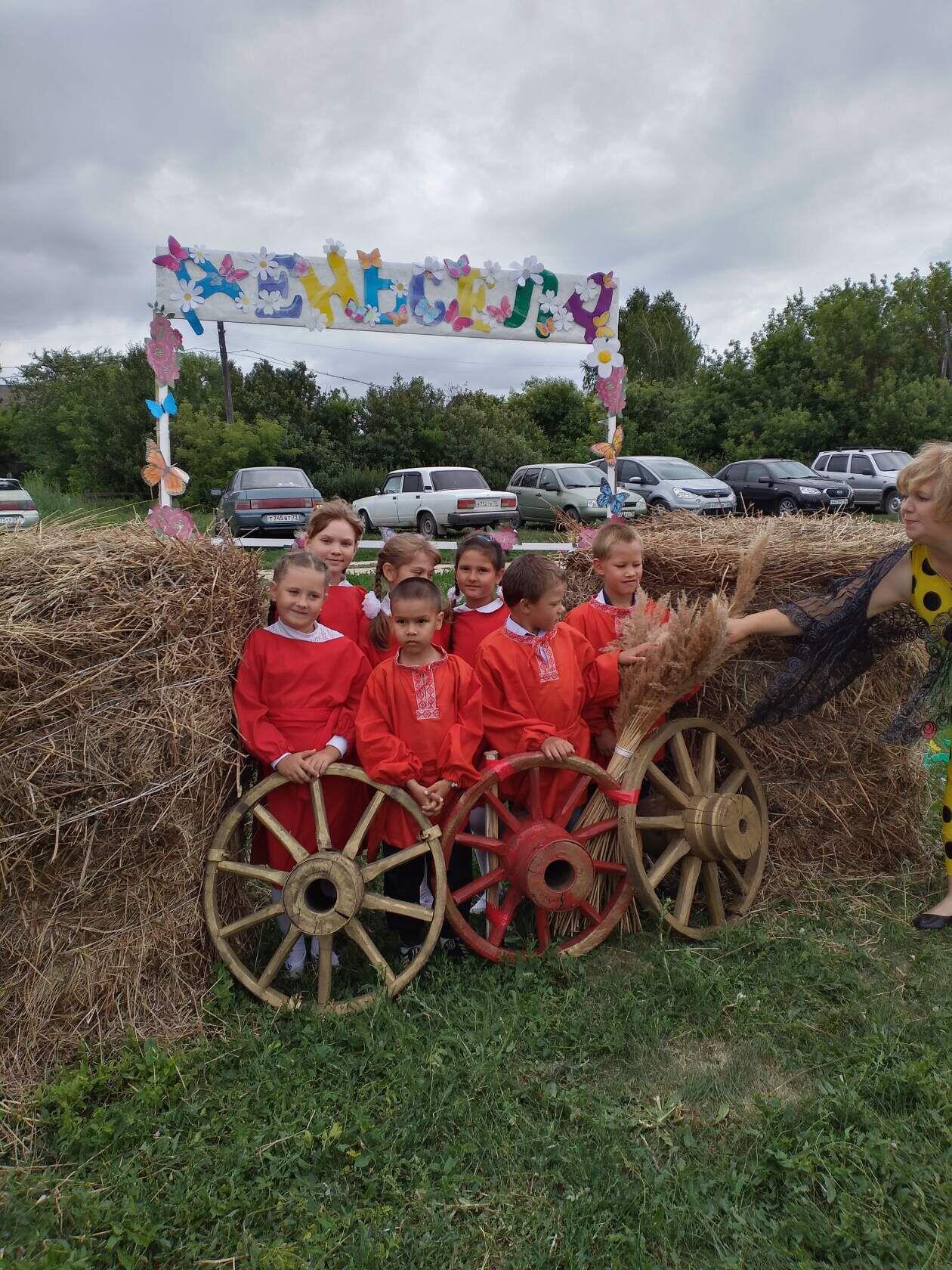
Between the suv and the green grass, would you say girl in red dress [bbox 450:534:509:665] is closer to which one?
the green grass

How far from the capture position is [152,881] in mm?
2838

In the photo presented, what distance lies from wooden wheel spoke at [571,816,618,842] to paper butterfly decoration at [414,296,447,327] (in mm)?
5618

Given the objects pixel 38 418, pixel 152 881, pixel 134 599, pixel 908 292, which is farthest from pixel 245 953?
pixel 38 418

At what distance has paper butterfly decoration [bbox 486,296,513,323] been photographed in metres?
7.66

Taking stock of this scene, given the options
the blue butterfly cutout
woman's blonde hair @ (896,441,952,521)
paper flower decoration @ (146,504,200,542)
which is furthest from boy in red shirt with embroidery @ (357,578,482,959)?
the blue butterfly cutout

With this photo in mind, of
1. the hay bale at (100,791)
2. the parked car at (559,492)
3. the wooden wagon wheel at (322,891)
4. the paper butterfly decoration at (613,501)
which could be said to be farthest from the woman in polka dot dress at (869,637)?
the parked car at (559,492)

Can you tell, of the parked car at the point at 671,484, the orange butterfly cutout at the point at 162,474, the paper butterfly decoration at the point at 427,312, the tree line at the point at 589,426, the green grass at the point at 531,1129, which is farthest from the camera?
the tree line at the point at 589,426

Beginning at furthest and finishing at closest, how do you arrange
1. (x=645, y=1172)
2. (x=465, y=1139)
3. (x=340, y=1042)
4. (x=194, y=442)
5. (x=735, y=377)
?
1. (x=735, y=377)
2. (x=194, y=442)
3. (x=340, y=1042)
4. (x=465, y=1139)
5. (x=645, y=1172)

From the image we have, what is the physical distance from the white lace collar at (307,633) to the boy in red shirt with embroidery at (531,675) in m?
0.62

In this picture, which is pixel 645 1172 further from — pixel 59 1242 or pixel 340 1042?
pixel 59 1242

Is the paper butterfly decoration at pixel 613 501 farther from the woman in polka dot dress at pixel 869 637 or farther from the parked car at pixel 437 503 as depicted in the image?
the parked car at pixel 437 503

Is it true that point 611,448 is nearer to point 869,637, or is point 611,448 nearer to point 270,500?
point 869,637

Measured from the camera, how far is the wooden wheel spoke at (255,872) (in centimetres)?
295

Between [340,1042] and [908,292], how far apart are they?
3709cm
